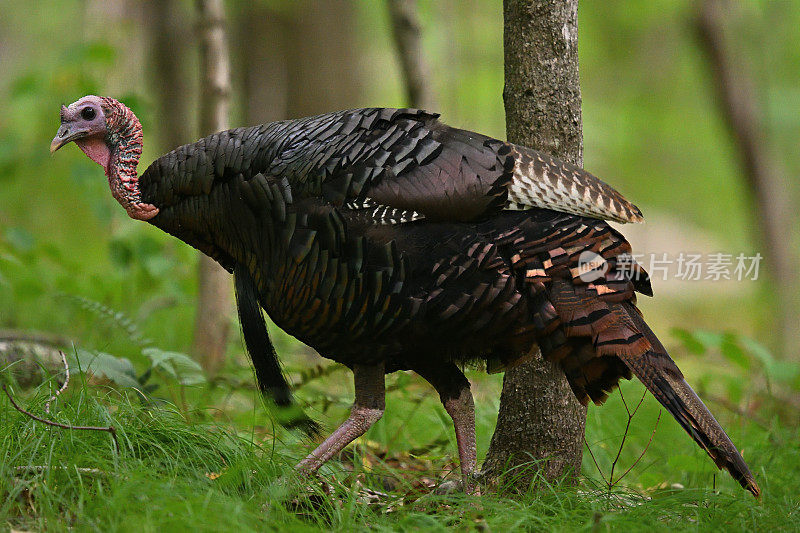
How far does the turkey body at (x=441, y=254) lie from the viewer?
2891 millimetres

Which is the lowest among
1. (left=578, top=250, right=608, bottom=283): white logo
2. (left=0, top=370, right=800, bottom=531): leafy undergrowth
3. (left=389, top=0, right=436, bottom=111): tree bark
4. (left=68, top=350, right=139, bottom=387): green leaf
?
(left=0, top=370, right=800, bottom=531): leafy undergrowth

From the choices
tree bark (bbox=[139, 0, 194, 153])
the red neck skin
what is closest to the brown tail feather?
the red neck skin

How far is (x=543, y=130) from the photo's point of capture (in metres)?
3.38

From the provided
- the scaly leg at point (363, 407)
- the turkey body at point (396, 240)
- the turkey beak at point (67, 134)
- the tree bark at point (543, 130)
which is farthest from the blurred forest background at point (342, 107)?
the turkey beak at point (67, 134)

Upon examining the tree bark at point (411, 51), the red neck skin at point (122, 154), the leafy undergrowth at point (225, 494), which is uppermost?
the tree bark at point (411, 51)

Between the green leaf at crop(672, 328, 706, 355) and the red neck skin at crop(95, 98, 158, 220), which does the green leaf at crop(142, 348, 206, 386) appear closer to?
the red neck skin at crop(95, 98, 158, 220)

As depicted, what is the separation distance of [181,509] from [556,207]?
1697 mm

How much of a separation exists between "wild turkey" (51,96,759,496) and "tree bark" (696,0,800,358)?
5364 mm

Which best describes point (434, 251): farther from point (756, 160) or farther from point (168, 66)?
point (756, 160)

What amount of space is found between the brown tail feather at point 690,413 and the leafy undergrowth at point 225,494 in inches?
6.0

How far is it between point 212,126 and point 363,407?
230 centimetres

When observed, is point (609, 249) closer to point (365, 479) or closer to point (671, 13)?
point (365, 479)

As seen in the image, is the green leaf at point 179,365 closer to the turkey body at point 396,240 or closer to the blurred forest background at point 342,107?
the blurred forest background at point 342,107

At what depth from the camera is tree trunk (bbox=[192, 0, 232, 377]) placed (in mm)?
4754
